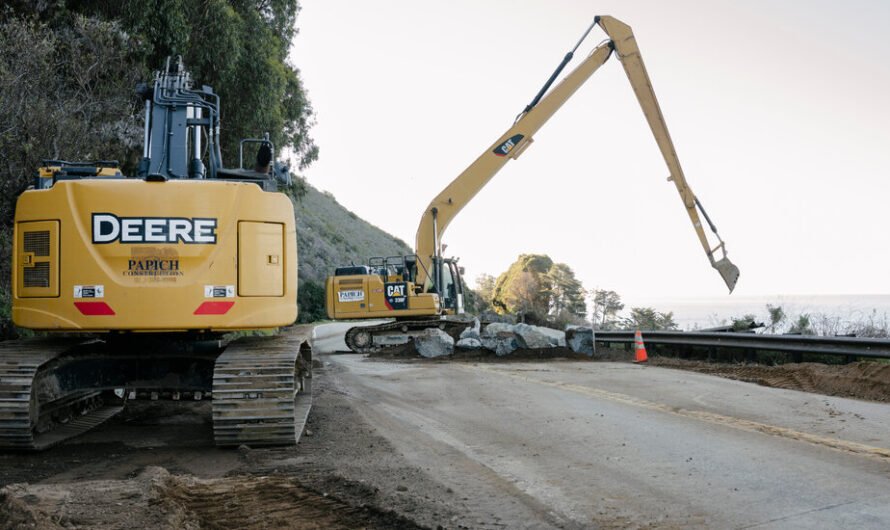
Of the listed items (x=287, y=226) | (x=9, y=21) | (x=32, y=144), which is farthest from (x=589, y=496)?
(x=9, y=21)

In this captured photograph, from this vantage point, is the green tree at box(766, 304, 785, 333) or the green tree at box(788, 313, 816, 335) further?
the green tree at box(766, 304, 785, 333)

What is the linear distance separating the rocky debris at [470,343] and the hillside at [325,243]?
2147 centimetres

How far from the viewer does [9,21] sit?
43.2 feet

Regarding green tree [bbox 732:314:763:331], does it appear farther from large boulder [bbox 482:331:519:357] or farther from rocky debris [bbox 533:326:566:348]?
large boulder [bbox 482:331:519:357]

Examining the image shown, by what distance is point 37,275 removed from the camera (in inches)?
267

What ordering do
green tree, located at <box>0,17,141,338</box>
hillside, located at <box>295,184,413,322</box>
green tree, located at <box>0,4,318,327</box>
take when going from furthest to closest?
hillside, located at <box>295,184,413,322</box> → green tree, located at <box>0,4,318,327</box> → green tree, located at <box>0,17,141,338</box>

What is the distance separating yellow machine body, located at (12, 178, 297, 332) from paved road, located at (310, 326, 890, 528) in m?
2.22

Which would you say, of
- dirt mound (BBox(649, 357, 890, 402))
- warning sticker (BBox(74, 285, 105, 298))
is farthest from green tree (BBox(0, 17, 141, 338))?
dirt mound (BBox(649, 357, 890, 402))

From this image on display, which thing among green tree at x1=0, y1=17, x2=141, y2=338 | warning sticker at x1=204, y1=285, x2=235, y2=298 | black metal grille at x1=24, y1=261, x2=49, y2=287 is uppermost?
green tree at x1=0, y1=17, x2=141, y2=338

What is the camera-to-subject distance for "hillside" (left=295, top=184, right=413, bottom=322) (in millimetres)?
46125

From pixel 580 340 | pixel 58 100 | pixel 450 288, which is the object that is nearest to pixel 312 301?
pixel 450 288

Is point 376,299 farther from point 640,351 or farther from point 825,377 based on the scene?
point 825,377

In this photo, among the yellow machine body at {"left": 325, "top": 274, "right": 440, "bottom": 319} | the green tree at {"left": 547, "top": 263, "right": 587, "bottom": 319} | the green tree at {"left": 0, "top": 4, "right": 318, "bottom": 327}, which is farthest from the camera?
the green tree at {"left": 547, "top": 263, "right": 587, "bottom": 319}

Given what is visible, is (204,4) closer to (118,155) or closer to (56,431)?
(118,155)
